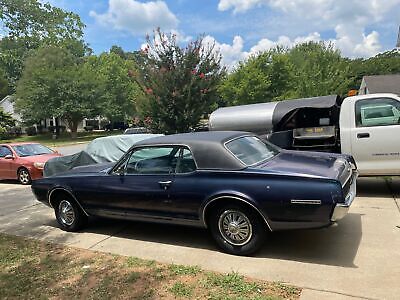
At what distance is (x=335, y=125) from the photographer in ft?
25.1

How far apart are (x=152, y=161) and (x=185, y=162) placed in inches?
24.6

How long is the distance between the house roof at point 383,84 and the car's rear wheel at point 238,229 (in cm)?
2883

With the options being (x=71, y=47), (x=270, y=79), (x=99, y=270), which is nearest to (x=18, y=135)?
(x=71, y=47)

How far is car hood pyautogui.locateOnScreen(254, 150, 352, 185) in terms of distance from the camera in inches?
160

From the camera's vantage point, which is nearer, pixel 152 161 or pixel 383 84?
pixel 152 161

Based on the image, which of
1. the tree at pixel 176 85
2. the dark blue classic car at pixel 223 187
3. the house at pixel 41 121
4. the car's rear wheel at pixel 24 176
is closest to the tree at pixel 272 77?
the tree at pixel 176 85

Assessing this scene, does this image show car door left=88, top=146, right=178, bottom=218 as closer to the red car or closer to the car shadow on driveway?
the car shadow on driveway

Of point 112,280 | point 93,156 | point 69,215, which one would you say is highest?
point 93,156

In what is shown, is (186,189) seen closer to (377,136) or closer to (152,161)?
(152,161)

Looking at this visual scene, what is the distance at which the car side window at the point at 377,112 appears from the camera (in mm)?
6523

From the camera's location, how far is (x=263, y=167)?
14.4 feet

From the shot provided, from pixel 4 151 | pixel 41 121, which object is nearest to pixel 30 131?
pixel 41 121

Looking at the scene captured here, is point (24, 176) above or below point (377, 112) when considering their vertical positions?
below

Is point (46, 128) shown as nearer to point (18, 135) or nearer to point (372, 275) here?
point (18, 135)
